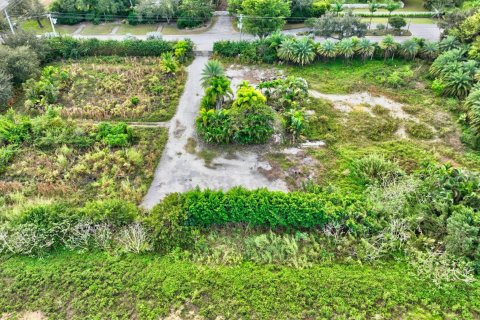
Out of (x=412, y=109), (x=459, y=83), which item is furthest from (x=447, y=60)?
(x=412, y=109)

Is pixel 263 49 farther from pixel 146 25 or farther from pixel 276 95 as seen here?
pixel 146 25

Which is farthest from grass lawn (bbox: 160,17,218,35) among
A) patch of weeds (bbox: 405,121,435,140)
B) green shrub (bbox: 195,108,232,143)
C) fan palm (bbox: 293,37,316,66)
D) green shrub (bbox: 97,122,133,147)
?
patch of weeds (bbox: 405,121,435,140)

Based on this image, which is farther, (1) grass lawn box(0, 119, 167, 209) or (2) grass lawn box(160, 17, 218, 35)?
(2) grass lawn box(160, 17, 218, 35)

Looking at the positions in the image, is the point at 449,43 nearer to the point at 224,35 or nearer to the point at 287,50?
the point at 287,50

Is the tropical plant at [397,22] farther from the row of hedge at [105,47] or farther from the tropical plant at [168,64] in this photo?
the tropical plant at [168,64]

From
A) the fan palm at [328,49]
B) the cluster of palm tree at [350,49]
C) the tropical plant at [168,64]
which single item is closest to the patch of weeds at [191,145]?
the tropical plant at [168,64]

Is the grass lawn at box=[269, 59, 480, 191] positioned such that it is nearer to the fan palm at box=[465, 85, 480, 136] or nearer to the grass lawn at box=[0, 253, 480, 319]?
the fan palm at box=[465, 85, 480, 136]
